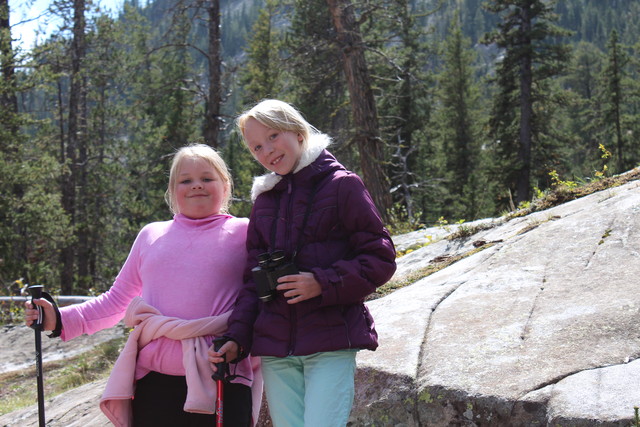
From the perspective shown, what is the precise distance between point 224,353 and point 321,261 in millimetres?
558

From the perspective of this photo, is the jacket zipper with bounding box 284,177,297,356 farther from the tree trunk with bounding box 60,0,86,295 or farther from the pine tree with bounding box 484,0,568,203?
the pine tree with bounding box 484,0,568,203

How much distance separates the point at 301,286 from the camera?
254 centimetres

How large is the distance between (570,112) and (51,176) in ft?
171

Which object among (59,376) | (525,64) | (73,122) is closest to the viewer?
(59,376)

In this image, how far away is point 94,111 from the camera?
24000 mm

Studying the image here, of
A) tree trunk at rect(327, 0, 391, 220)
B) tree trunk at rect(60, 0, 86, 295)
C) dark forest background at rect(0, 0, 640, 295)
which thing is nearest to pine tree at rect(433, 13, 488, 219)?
dark forest background at rect(0, 0, 640, 295)

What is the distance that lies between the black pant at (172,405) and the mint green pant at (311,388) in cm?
14

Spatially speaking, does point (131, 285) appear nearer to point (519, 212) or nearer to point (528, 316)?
point (528, 316)

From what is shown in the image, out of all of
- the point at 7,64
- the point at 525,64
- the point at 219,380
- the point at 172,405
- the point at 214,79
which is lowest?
the point at 172,405

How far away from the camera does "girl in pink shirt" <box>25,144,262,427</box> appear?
8.95 feet

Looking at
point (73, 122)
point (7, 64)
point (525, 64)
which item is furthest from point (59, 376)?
point (525, 64)

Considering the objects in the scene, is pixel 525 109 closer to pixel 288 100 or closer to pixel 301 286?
pixel 288 100

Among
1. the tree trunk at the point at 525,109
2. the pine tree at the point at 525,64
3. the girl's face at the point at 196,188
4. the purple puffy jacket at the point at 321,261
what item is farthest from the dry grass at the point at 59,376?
the tree trunk at the point at 525,109

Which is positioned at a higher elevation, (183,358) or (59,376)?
(183,358)
